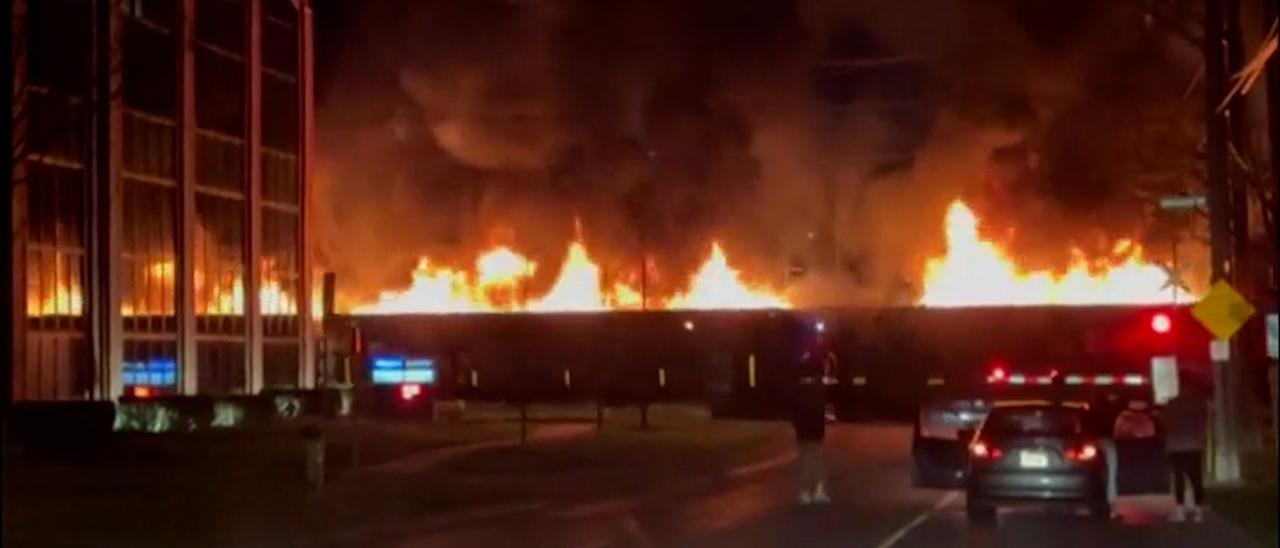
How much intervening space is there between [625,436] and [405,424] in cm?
603

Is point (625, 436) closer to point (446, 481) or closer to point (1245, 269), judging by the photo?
point (446, 481)

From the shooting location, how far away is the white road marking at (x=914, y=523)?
61.3 feet

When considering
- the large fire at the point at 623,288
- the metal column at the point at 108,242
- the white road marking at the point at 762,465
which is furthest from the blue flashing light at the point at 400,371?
the white road marking at the point at 762,465

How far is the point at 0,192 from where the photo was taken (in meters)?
22.3

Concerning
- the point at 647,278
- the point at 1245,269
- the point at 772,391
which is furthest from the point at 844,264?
the point at 1245,269

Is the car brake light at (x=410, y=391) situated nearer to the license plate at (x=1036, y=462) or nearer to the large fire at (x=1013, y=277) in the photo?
the large fire at (x=1013, y=277)

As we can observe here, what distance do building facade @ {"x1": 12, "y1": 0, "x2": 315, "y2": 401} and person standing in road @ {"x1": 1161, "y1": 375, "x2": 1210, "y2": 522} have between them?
20663mm

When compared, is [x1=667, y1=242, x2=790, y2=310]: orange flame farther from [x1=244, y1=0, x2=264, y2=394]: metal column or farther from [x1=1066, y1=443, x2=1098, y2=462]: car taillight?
[x1=1066, y1=443, x2=1098, y2=462]: car taillight

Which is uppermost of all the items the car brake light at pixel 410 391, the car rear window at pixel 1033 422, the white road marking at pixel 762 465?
the car brake light at pixel 410 391

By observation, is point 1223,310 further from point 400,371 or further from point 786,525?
point 400,371

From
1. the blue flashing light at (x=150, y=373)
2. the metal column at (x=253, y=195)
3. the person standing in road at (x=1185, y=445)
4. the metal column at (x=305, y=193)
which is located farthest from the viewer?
the metal column at (x=305, y=193)

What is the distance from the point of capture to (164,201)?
1891 inches

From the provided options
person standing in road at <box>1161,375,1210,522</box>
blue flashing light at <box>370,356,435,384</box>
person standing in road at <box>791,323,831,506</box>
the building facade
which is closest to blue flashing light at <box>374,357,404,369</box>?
blue flashing light at <box>370,356,435,384</box>

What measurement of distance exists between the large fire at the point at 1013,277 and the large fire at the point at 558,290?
7501 millimetres
